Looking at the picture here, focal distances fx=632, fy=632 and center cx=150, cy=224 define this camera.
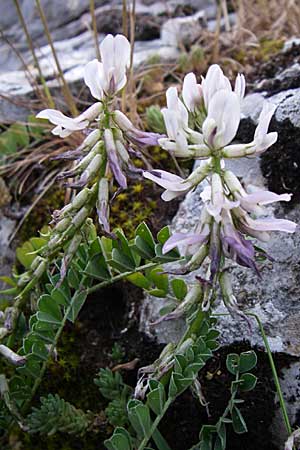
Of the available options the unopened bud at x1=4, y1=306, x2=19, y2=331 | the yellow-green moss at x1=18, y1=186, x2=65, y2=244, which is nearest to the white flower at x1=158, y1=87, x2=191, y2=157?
the unopened bud at x1=4, y1=306, x2=19, y2=331

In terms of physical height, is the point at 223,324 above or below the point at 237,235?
below

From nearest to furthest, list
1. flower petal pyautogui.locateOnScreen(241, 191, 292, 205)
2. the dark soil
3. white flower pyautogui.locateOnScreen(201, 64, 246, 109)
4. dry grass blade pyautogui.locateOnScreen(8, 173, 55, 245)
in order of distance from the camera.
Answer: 1. flower petal pyautogui.locateOnScreen(241, 191, 292, 205)
2. white flower pyautogui.locateOnScreen(201, 64, 246, 109)
3. the dark soil
4. dry grass blade pyautogui.locateOnScreen(8, 173, 55, 245)

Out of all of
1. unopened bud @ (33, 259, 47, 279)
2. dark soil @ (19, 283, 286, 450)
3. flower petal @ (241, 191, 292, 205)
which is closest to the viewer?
flower petal @ (241, 191, 292, 205)

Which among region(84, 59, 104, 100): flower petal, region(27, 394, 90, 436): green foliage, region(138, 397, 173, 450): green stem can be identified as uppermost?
region(84, 59, 104, 100): flower petal

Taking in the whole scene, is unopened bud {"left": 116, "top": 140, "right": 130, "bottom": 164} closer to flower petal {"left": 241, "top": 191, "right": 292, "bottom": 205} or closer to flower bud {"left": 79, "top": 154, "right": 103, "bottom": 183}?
flower bud {"left": 79, "top": 154, "right": 103, "bottom": 183}

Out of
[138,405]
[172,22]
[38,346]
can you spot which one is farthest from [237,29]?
[138,405]

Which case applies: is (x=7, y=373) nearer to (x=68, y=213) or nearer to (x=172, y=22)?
(x=68, y=213)

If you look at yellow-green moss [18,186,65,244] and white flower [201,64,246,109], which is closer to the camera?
white flower [201,64,246,109]
